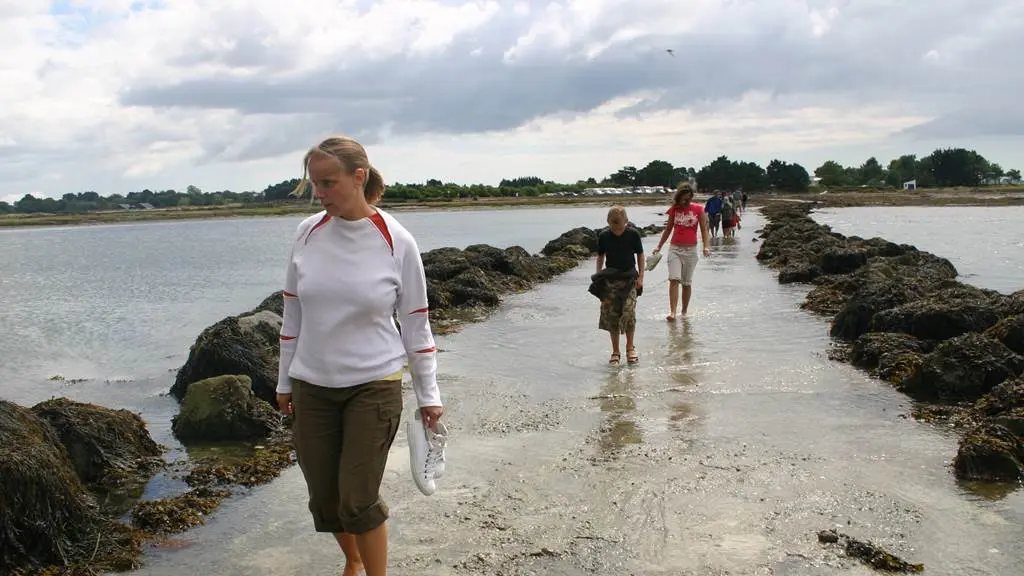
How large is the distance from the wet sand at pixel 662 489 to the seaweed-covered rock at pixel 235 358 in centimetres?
188

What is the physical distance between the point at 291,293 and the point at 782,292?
45.7 feet

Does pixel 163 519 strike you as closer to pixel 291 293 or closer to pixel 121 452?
pixel 121 452

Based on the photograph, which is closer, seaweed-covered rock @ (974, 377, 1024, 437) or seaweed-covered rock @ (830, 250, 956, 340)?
seaweed-covered rock @ (974, 377, 1024, 437)

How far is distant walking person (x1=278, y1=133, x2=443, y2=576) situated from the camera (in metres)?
3.70

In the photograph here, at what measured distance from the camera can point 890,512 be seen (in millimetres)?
5129

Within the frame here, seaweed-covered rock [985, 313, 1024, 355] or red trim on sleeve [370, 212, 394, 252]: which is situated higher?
red trim on sleeve [370, 212, 394, 252]

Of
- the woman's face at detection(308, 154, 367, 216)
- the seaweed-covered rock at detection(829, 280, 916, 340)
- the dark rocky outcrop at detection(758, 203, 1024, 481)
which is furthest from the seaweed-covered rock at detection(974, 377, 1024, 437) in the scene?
the woman's face at detection(308, 154, 367, 216)

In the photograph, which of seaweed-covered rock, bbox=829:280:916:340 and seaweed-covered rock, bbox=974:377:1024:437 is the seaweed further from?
seaweed-covered rock, bbox=829:280:916:340

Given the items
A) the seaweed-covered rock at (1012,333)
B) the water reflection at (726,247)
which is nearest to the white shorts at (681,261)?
the seaweed-covered rock at (1012,333)

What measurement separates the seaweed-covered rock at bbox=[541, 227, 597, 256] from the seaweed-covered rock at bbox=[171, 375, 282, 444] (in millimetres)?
20938

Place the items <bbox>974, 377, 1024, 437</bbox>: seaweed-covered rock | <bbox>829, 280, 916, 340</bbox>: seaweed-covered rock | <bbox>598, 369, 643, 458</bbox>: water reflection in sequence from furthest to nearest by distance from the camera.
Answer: <bbox>829, 280, 916, 340</bbox>: seaweed-covered rock < <bbox>974, 377, 1024, 437</bbox>: seaweed-covered rock < <bbox>598, 369, 643, 458</bbox>: water reflection

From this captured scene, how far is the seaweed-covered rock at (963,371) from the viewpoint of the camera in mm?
7938

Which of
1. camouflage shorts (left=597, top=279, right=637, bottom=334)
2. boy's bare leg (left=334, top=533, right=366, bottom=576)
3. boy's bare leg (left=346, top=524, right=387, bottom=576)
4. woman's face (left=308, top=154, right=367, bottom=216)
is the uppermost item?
woman's face (left=308, top=154, right=367, bottom=216)

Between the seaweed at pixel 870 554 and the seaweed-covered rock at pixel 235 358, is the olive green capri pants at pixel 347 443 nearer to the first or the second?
the seaweed at pixel 870 554
